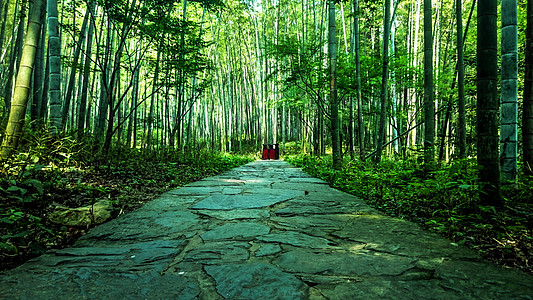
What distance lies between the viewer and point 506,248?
4.80 feet

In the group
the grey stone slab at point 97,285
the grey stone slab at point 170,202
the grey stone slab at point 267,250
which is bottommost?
the grey stone slab at point 267,250

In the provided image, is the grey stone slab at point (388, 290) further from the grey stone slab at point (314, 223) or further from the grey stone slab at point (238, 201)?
the grey stone slab at point (238, 201)

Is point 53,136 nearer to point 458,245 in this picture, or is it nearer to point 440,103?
point 458,245

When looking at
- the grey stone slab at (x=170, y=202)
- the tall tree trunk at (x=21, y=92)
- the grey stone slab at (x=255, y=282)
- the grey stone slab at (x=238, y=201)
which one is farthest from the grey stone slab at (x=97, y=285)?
the tall tree trunk at (x=21, y=92)

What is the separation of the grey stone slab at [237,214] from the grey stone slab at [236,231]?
207 millimetres

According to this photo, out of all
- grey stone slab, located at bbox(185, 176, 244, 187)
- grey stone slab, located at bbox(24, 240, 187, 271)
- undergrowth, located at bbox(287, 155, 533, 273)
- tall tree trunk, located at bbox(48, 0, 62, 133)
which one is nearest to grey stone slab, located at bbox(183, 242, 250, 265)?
grey stone slab, located at bbox(24, 240, 187, 271)

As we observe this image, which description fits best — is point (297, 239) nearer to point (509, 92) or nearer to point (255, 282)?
point (255, 282)

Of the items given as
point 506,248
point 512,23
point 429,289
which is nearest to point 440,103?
point 512,23

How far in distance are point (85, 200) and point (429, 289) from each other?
2704 mm

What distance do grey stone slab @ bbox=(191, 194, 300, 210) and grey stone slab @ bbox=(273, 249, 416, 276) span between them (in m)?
1.31

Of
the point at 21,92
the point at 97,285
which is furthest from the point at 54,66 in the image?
the point at 97,285

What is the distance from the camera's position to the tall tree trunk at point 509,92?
2.41m

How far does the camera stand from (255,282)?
1.14m

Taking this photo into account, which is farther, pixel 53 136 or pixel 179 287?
pixel 53 136
